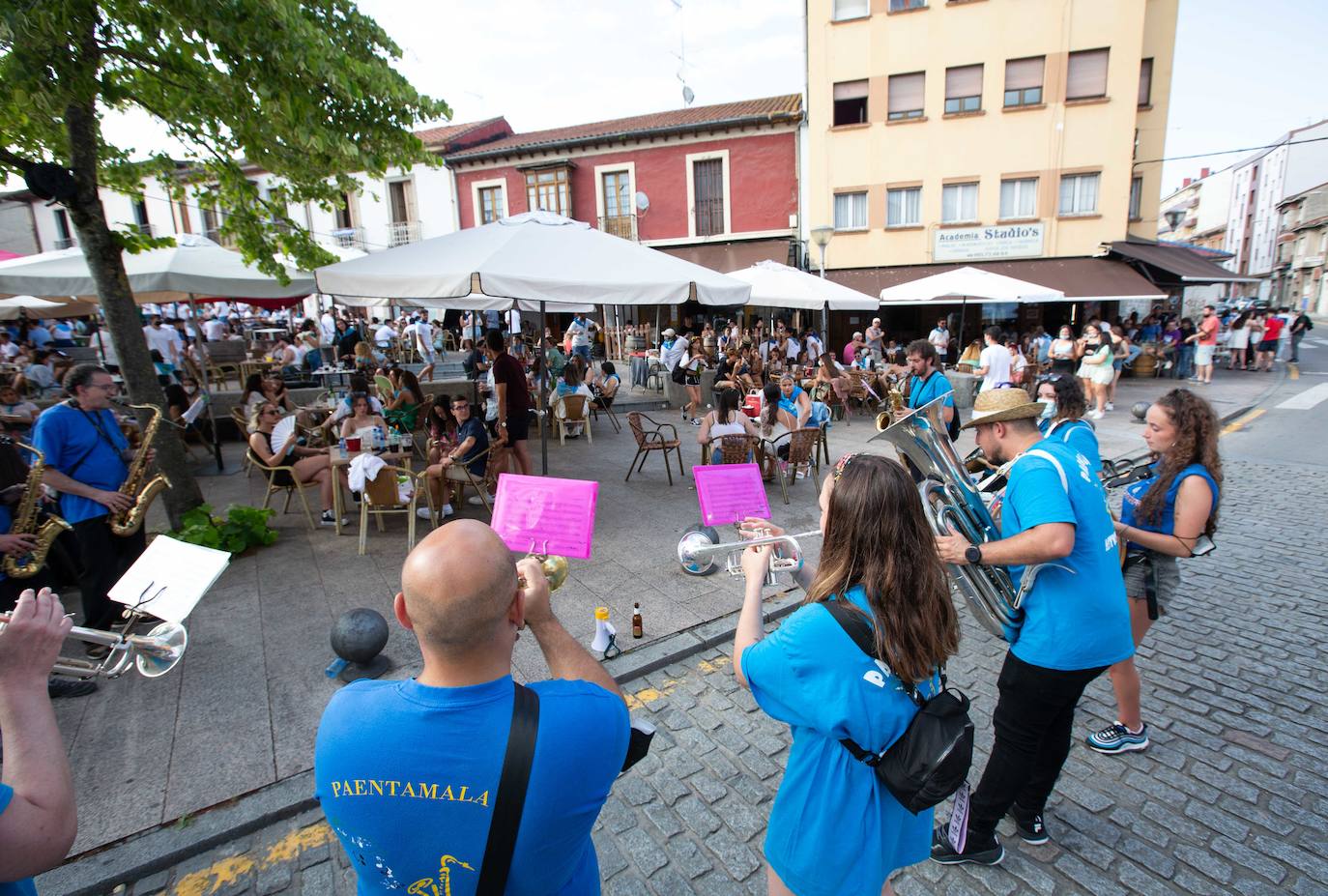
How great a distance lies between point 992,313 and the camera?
2075 cm

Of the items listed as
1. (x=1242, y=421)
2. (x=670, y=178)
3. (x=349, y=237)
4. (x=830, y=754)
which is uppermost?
(x=670, y=178)

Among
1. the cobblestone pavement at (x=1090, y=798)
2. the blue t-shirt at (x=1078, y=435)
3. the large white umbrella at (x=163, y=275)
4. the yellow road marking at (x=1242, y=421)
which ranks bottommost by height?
the yellow road marking at (x=1242, y=421)

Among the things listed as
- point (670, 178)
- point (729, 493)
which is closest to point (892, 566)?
point (729, 493)

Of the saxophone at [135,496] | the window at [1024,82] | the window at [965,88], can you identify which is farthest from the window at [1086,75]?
the saxophone at [135,496]

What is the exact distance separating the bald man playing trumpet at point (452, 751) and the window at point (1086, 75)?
2326 centimetres

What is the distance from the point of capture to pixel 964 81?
743 inches

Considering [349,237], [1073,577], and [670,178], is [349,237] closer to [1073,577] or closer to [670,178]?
[670,178]

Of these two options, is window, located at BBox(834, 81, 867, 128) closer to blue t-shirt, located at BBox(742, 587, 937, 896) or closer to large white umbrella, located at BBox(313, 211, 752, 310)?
large white umbrella, located at BBox(313, 211, 752, 310)

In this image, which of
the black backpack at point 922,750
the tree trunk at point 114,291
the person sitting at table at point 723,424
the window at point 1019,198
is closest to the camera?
the black backpack at point 922,750

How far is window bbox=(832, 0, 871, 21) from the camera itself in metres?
19.2

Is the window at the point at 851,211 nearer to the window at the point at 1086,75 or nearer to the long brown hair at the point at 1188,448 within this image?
the window at the point at 1086,75

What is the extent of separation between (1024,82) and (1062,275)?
5810 mm

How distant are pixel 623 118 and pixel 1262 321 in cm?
2283

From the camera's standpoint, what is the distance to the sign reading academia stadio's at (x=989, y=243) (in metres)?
19.2
